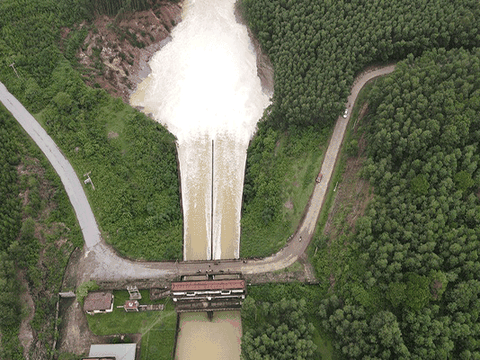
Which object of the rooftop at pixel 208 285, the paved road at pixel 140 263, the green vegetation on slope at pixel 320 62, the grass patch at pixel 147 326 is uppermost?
the green vegetation on slope at pixel 320 62

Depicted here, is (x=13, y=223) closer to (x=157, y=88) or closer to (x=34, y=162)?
(x=34, y=162)

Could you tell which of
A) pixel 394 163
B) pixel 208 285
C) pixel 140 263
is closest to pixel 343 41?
pixel 394 163

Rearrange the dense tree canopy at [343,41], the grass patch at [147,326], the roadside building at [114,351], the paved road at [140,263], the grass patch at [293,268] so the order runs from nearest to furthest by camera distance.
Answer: the roadside building at [114,351]
the grass patch at [147,326]
the grass patch at [293,268]
the paved road at [140,263]
the dense tree canopy at [343,41]

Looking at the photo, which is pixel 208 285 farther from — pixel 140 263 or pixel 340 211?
pixel 340 211

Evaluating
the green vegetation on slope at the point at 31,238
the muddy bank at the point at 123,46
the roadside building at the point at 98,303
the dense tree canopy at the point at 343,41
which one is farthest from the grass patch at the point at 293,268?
the muddy bank at the point at 123,46

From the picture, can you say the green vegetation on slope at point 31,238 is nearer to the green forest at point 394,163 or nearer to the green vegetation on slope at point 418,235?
the green forest at point 394,163

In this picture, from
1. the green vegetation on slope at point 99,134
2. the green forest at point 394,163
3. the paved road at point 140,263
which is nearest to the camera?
the green forest at point 394,163

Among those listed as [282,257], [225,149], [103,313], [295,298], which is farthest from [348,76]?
[103,313]
